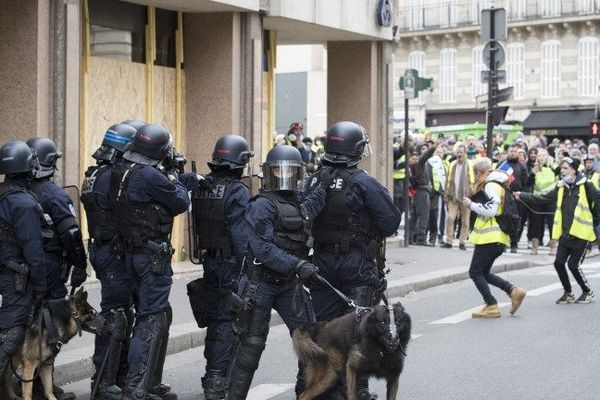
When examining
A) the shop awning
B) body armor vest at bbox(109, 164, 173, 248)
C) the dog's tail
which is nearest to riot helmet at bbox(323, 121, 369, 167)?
body armor vest at bbox(109, 164, 173, 248)

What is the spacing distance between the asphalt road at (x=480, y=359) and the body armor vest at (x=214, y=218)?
1.09 m

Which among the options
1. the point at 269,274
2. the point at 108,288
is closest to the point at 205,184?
the point at 108,288

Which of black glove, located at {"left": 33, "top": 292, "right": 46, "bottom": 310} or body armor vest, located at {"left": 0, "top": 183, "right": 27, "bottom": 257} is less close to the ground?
body armor vest, located at {"left": 0, "top": 183, "right": 27, "bottom": 257}

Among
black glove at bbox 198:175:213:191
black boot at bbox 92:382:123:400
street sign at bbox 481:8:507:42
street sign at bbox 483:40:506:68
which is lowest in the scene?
black boot at bbox 92:382:123:400

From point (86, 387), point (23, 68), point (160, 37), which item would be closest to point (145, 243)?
point (86, 387)

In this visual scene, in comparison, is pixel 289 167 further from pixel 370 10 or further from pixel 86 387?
pixel 370 10

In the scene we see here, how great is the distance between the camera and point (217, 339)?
8.85 m

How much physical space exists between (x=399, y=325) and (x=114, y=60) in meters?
9.21

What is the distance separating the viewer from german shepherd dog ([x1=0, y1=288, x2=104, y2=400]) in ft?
27.1

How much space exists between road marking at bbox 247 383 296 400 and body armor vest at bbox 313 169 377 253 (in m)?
1.25

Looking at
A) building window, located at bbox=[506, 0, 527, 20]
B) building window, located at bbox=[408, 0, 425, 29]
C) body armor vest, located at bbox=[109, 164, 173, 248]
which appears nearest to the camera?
body armor vest, located at bbox=[109, 164, 173, 248]

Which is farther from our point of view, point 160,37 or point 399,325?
point 160,37

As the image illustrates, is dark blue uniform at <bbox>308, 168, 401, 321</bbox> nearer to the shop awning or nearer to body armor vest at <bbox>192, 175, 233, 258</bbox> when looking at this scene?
body armor vest at <bbox>192, 175, 233, 258</bbox>

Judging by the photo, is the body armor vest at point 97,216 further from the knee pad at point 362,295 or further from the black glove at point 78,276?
the knee pad at point 362,295
